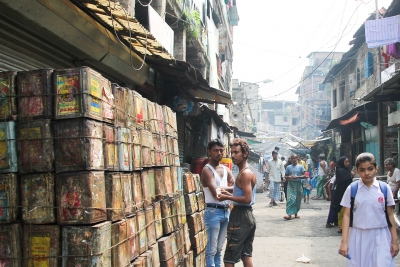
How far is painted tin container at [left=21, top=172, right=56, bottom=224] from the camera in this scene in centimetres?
287

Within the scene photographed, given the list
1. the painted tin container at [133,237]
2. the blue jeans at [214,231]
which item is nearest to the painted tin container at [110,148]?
the painted tin container at [133,237]

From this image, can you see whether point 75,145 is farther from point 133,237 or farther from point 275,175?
point 275,175

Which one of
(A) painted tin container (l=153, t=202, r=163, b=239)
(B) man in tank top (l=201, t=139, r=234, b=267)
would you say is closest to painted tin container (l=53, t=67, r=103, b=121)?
(A) painted tin container (l=153, t=202, r=163, b=239)

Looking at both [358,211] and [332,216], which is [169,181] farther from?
[332,216]

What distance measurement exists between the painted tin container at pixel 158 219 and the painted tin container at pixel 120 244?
77 centimetres

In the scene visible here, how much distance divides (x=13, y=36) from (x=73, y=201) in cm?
240

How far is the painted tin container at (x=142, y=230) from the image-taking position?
3.60 meters

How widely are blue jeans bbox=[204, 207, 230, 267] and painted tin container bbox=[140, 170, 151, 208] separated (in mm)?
1674

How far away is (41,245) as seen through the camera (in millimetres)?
2865

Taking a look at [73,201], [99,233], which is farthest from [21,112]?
[99,233]

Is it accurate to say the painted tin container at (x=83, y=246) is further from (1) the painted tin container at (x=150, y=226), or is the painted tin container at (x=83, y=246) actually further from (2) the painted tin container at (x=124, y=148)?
(1) the painted tin container at (x=150, y=226)

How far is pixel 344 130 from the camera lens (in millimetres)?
23078

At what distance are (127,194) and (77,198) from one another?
63 cm

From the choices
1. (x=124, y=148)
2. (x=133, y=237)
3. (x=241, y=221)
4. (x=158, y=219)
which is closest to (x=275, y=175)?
(x=241, y=221)
